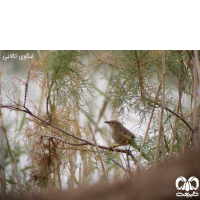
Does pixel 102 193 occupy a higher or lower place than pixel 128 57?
lower

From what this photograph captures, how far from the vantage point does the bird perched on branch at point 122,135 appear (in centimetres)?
198

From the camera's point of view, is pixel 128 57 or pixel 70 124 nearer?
pixel 128 57

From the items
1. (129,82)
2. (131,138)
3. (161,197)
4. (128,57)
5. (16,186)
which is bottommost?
(161,197)

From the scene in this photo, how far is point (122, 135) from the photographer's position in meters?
2.08

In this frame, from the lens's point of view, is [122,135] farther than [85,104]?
Yes

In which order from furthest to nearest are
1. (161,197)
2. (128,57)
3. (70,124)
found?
1. (70,124)
2. (128,57)
3. (161,197)

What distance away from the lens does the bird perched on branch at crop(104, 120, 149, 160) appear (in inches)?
78.1

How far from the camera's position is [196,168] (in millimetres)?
894

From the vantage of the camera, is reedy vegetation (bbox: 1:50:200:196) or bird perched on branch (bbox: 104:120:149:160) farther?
bird perched on branch (bbox: 104:120:149:160)

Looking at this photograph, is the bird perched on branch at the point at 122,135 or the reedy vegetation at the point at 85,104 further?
the bird perched on branch at the point at 122,135
